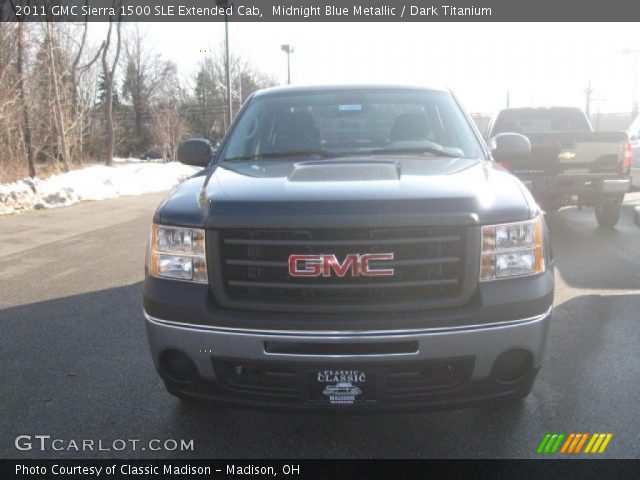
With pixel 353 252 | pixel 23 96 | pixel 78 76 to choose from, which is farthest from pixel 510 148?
pixel 78 76

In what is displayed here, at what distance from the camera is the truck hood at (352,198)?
2.72m

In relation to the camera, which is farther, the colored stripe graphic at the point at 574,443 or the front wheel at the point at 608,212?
the front wheel at the point at 608,212

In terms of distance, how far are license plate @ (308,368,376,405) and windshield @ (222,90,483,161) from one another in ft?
5.22

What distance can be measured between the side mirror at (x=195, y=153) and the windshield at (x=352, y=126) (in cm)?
27

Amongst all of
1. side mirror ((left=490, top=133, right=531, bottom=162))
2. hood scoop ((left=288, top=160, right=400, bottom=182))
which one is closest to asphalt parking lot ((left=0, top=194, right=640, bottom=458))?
hood scoop ((left=288, top=160, right=400, bottom=182))

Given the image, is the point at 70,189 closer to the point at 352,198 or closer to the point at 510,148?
the point at 510,148

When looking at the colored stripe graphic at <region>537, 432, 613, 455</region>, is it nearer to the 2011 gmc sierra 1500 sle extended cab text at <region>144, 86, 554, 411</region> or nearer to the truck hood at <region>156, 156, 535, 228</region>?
the 2011 gmc sierra 1500 sle extended cab text at <region>144, 86, 554, 411</region>

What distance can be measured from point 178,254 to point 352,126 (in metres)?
1.89

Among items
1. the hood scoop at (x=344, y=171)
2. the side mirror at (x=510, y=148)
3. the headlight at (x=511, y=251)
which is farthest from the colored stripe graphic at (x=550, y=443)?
Result: the side mirror at (x=510, y=148)

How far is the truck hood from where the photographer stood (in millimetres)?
2725

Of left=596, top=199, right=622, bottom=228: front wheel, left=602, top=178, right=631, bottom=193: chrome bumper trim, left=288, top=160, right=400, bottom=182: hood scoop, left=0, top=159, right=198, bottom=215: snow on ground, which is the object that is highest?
left=288, top=160, right=400, bottom=182: hood scoop

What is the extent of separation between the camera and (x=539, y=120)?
11.4 meters

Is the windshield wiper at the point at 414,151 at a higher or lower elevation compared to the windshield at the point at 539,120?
higher

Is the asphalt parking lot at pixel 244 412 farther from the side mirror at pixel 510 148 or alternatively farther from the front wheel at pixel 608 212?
the front wheel at pixel 608 212
